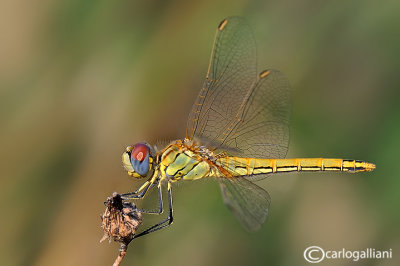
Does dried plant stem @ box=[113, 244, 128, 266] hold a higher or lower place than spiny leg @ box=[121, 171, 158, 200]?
lower

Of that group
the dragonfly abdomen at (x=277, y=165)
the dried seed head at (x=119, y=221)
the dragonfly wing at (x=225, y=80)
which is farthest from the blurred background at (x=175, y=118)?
the dried seed head at (x=119, y=221)

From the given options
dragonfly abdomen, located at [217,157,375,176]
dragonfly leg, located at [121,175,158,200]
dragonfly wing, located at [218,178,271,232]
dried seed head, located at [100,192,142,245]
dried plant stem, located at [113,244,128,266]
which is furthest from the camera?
dragonfly abdomen, located at [217,157,375,176]

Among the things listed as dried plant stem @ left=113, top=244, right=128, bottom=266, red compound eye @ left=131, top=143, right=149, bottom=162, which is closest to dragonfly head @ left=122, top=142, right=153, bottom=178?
red compound eye @ left=131, top=143, right=149, bottom=162

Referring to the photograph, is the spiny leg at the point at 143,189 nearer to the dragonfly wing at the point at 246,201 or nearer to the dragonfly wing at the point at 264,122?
the dragonfly wing at the point at 246,201

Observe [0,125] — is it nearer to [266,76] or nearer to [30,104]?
[30,104]

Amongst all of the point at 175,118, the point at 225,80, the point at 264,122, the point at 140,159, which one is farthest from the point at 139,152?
the point at 264,122

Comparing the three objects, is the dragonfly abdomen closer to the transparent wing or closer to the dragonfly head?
the transparent wing
